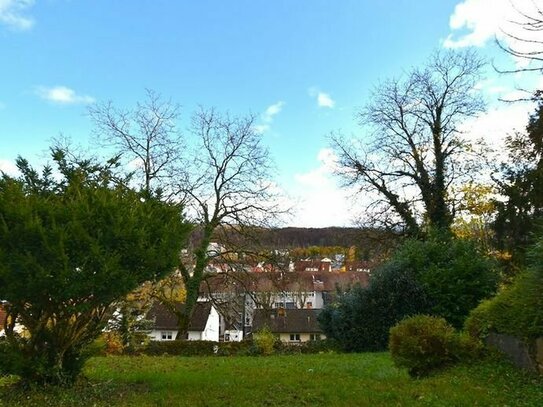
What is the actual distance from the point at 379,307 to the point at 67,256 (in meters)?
13.2

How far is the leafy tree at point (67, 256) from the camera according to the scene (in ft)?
21.3

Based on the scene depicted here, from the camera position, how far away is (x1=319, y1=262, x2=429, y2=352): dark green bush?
56.8 ft

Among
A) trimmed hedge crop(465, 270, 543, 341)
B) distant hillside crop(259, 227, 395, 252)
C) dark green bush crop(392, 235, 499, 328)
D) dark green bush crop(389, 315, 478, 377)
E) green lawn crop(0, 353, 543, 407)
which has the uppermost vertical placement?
distant hillside crop(259, 227, 395, 252)

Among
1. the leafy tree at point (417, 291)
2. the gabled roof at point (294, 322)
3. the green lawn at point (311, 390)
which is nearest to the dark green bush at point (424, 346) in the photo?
the green lawn at point (311, 390)

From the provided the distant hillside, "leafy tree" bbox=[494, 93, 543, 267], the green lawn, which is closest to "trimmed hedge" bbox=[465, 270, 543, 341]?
the green lawn

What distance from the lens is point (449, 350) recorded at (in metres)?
8.48

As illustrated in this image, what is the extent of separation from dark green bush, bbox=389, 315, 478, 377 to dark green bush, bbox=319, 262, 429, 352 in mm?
8826

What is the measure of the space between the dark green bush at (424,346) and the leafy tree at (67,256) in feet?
13.2

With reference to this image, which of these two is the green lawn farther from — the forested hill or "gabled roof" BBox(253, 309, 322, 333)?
"gabled roof" BBox(253, 309, 322, 333)

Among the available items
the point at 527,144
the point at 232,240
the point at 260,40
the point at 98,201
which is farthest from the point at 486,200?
the point at 98,201

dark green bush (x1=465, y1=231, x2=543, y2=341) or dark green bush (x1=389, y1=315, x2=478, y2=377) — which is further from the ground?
dark green bush (x1=465, y1=231, x2=543, y2=341)

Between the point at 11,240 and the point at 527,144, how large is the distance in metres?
24.5

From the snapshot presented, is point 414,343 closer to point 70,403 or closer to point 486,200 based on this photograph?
point 70,403

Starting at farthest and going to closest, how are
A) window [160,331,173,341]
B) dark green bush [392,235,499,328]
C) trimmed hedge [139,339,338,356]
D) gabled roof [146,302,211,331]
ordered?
window [160,331,173,341] < gabled roof [146,302,211,331] < trimmed hedge [139,339,338,356] < dark green bush [392,235,499,328]
